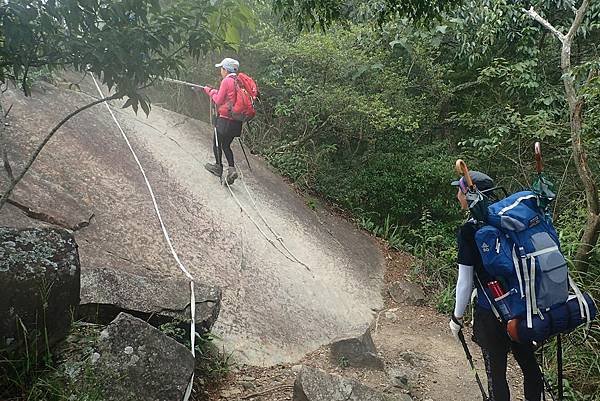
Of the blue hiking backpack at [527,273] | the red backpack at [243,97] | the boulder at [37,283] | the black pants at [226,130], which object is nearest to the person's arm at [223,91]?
the red backpack at [243,97]

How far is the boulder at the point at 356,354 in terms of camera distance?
525 centimetres

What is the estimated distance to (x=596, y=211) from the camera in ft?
19.4

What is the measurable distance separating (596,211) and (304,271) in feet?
12.2

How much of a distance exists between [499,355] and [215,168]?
20.1 ft

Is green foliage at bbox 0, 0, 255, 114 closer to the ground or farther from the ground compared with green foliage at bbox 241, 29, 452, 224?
farther from the ground

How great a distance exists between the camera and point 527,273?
304cm

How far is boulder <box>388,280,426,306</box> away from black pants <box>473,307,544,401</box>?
450cm

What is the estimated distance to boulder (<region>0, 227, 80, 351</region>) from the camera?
2830mm

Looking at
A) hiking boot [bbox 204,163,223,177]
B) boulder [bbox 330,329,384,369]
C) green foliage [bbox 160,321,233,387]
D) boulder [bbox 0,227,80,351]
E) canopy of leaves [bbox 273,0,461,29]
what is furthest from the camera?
hiking boot [bbox 204,163,223,177]

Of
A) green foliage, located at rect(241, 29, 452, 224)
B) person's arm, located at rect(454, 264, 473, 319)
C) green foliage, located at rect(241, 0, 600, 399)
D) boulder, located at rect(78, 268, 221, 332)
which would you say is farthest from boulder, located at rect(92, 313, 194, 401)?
green foliage, located at rect(241, 29, 452, 224)

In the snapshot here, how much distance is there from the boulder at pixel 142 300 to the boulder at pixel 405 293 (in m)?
4.11

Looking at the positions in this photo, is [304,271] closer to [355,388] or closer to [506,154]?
[355,388]

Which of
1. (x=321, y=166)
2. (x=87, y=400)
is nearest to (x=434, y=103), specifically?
(x=321, y=166)

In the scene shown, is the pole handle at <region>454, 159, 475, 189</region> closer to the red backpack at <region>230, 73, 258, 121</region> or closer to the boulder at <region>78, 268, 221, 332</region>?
the boulder at <region>78, 268, 221, 332</region>
